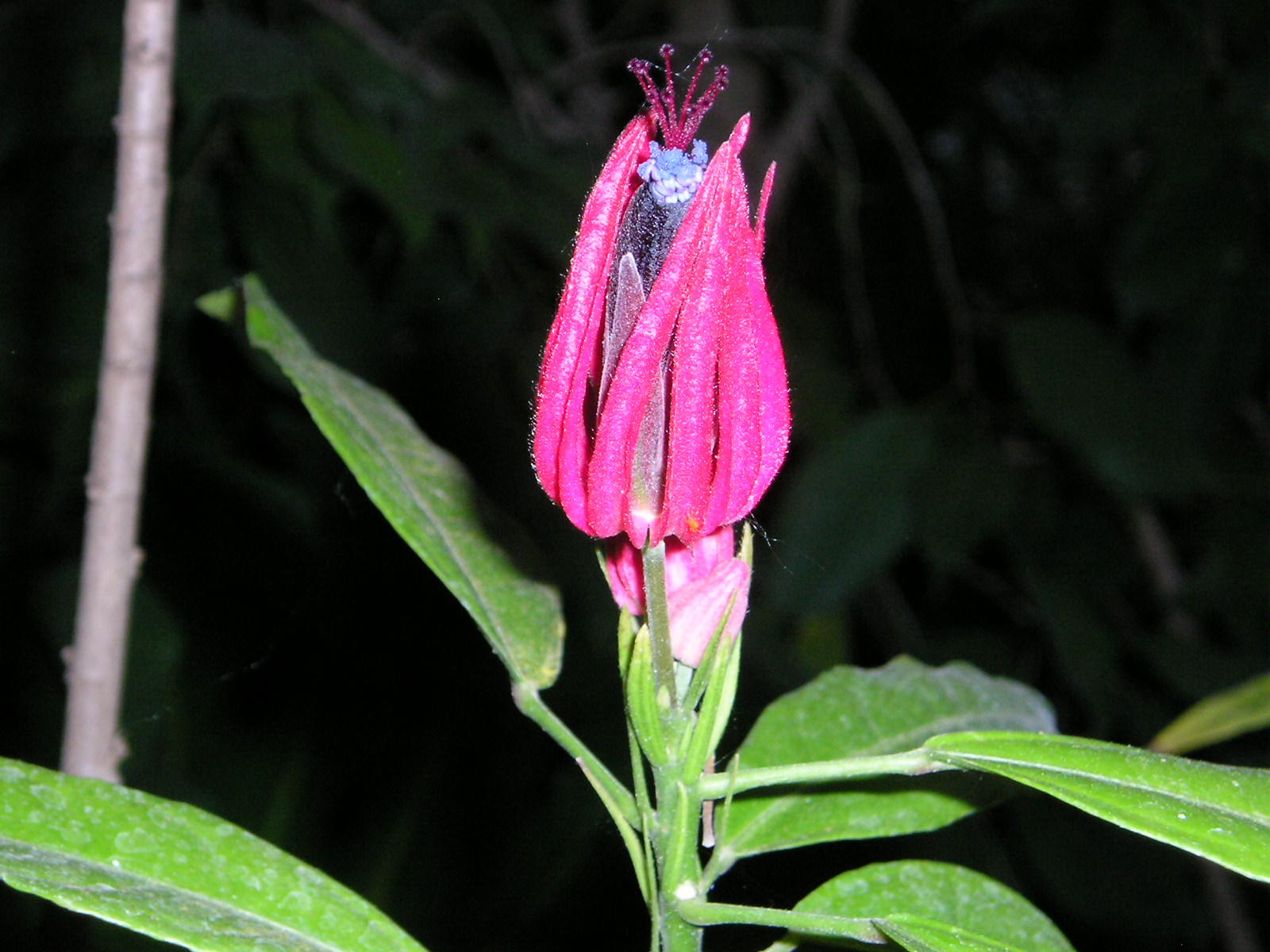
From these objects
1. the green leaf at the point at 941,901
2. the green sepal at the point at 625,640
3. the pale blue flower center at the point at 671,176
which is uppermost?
the pale blue flower center at the point at 671,176

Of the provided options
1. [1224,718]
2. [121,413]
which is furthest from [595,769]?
[1224,718]

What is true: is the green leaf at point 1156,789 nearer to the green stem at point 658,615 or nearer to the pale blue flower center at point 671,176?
the green stem at point 658,615

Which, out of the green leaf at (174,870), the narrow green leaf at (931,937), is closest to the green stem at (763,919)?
the narrow green leaf at (931,937)

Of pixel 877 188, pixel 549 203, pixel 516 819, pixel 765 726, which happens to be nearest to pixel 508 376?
pixel 549 203

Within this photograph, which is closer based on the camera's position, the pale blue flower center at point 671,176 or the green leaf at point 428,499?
the pale blue flower center at point 671,176

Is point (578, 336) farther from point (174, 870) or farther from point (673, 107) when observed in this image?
point (174, 870)

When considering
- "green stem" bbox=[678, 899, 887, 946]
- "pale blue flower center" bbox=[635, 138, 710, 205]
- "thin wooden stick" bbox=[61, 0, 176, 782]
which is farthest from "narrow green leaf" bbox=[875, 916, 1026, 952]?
"thin wooden stick" bbox=[61, 0, 176, 782]
